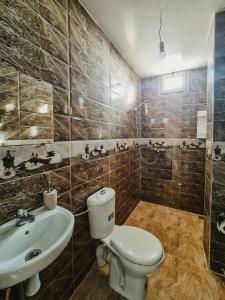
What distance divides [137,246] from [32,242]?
81cm

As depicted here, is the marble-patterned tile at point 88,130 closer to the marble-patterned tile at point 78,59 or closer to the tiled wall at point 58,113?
the tiled wall at point 58,113

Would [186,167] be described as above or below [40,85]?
below

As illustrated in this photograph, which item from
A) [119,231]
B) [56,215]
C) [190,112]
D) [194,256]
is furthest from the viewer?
[190,112]

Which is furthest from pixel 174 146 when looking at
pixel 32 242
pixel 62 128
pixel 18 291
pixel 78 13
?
pixel 18 291

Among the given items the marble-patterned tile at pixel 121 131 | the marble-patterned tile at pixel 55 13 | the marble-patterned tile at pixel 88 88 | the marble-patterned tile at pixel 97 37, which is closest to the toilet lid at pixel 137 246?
the marble-patterned tile at pixel 121 131

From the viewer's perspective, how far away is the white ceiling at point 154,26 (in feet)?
4.50

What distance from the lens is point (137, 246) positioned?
1286 millimetres

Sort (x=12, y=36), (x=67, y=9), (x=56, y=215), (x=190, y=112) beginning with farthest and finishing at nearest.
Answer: (x=190, y=112), (x=67, y=9), (x=56, y=215), (x=12, y=36)

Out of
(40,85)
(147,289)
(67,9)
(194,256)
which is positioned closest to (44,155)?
(40,85)

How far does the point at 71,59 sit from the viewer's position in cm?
126

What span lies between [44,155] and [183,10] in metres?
1.73

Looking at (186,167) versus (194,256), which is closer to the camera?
(194,256)

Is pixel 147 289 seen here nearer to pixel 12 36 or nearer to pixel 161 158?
pixel 161 158

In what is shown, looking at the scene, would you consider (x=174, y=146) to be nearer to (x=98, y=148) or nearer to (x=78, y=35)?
(x=98, y=148)
